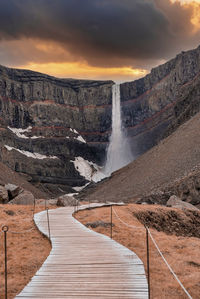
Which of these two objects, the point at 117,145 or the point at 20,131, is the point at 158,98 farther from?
the point at 20,131

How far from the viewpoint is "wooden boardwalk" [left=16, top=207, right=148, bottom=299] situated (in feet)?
24.6

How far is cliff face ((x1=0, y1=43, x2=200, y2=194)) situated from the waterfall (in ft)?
6.80

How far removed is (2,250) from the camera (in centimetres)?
1398

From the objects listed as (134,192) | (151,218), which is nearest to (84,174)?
(134,192)

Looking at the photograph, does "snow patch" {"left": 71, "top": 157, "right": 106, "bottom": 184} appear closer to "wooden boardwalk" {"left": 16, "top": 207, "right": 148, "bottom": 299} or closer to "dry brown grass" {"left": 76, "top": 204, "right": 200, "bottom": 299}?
"dry brown grass" {"left": 76, "top": 204, "right": 200, "bottom": 299}

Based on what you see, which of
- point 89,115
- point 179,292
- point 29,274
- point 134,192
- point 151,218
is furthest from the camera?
point 89,115

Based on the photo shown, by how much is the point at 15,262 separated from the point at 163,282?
17.3ft

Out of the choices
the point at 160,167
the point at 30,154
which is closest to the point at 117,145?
the point at 30,154

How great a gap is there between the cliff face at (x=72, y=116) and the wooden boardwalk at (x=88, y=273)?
68.9 meters

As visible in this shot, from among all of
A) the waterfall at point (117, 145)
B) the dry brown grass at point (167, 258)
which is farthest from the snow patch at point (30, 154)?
the dry brown grass at point (167, 258)

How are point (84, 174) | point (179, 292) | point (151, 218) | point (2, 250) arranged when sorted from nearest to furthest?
1. point (179, 292)
2. point (2, 250)
3. point (151, 218)
4. point (84, 174)

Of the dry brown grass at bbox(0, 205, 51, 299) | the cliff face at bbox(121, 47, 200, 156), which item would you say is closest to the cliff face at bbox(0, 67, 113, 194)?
the cliff face at bbox(121, 47, 200, 156)

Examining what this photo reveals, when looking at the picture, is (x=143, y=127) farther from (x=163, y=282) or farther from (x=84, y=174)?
(x=163, y=282)

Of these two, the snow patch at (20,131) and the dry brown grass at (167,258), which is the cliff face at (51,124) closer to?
the snow patch at (20,131)
